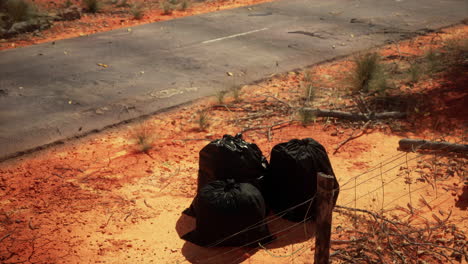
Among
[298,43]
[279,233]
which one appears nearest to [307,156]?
[279,233]

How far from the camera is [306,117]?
301 inches

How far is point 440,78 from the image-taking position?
9.01m

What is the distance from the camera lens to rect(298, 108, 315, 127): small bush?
7.63 meters

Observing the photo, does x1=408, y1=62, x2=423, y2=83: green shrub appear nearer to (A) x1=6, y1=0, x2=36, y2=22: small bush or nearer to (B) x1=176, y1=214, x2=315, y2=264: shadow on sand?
(B) x1=176, y1=214, x2=315, y2=264: shadow on sand

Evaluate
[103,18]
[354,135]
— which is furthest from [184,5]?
[354,135]

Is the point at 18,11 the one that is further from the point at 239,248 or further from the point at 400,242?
the point at 400,242

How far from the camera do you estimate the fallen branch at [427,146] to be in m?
6.44

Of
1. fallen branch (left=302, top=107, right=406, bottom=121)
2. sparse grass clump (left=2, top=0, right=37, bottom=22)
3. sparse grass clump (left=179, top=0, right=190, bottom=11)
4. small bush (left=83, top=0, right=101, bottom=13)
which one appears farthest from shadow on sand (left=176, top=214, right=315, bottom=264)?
small bush (left=83, top=0, right=101, bottom=13)

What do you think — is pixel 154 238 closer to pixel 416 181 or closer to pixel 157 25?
pixel 416 181

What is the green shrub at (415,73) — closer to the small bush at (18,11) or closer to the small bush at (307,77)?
the small bush at (307,77)

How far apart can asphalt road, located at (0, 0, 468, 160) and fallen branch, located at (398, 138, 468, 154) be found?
3591 millimetres

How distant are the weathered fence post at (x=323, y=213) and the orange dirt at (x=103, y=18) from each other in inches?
406

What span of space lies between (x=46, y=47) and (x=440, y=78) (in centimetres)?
844

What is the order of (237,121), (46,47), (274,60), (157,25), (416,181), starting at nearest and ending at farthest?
1. (416,181)
2. (237,121)
3. (274,60)
4. (46,47)
5. (157,25)
